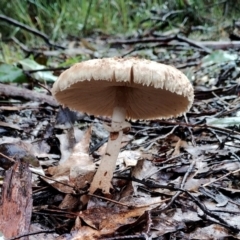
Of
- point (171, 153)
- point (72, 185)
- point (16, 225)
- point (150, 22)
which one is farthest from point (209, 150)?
point (150, 22)

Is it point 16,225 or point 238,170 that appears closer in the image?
point 16,225

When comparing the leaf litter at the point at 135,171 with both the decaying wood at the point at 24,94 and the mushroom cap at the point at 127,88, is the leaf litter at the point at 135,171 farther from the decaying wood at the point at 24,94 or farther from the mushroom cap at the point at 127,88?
the mushroom cap at the point at 127,88

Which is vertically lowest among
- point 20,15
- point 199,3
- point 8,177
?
point 8,177

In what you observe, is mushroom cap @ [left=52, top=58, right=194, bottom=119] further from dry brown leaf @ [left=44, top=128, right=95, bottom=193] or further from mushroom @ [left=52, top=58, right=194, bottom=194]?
dry brown leaf @ [left=44, top=128, right=95, bottom=193]

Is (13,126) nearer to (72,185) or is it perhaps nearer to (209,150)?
(72,185)

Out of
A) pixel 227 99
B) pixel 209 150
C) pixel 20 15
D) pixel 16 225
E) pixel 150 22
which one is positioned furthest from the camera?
pixel 150 22

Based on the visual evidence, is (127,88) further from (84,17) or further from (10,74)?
(84,17)

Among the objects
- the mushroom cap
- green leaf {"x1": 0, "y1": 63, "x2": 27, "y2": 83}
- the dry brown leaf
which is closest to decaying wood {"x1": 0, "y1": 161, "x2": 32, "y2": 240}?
the dry brown leaf
